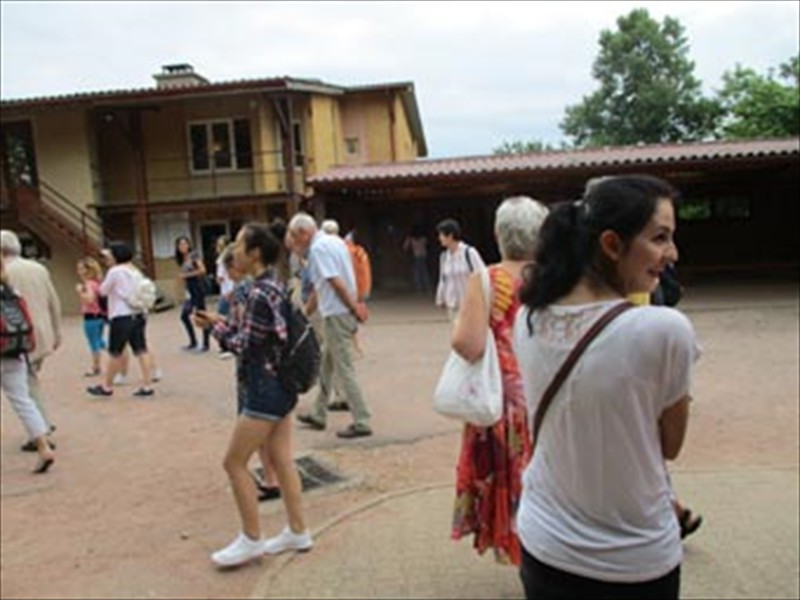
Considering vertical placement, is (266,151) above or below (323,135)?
below

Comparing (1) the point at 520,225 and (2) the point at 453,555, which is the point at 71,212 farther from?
(1) the point at 520,225

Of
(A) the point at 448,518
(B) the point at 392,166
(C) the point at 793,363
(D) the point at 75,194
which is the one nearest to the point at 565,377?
(A) the point at 448,518

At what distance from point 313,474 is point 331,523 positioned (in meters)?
1.08

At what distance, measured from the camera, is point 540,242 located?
213cm

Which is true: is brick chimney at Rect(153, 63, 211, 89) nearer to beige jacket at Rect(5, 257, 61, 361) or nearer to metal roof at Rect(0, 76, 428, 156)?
metal roof at Rect(0, 76, 428, 156)

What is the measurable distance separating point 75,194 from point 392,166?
1014cm

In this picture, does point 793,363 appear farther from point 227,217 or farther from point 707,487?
point 227,217

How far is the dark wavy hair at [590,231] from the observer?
6.48 feet

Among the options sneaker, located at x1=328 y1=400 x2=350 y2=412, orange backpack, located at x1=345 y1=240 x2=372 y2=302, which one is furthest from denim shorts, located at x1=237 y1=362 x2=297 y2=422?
orange backpack, located at x1=345 y1=240 x2=372 y2=302

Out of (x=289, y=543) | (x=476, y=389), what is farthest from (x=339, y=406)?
(x=476, y=389)

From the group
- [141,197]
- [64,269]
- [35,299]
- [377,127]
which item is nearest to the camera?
[35,299]

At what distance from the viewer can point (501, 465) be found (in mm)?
3887

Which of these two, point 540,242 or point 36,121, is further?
point 36,121

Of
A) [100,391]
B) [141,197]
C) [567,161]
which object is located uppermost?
[567,161]
